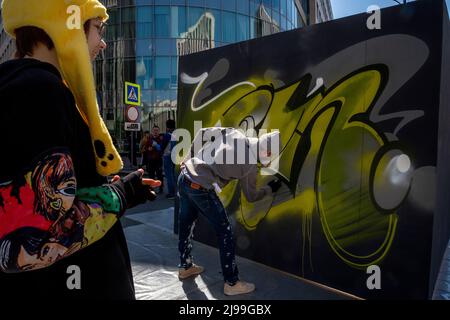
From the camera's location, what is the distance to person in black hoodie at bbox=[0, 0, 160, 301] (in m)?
0.90

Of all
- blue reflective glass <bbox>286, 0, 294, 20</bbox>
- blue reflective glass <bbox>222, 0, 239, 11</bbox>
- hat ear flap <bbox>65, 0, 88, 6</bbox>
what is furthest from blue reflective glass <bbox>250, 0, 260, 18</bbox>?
hat ear flap <bbox>65, 0, 88, 6</bbox>

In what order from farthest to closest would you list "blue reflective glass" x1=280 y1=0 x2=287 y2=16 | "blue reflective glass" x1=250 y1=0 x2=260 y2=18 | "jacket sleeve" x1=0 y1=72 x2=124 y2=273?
"blue reflective glass" x1=280 y1=0 x2=287 y2=16, "blue reflective glass" x1=250 y1=0 x2=260 y2=18, "jacket sleeve" x1=0 y1=72 x2=124 y2=273

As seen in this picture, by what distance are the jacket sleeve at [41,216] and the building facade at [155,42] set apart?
69.3 ft

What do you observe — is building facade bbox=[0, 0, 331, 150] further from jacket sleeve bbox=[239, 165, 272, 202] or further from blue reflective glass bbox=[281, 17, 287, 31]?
jacket sleeve bbox=[239, 165, 272, 202]

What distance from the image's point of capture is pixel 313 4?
38688mm

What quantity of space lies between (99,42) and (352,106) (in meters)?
2.49

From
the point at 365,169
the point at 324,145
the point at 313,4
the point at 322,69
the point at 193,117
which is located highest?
the point at 313,4

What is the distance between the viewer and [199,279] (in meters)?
3.66

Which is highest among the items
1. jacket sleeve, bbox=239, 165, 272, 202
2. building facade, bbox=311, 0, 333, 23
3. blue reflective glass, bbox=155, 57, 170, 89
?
building facade, bbox=311, 0, 333, 23

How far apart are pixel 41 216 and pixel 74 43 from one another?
576mm

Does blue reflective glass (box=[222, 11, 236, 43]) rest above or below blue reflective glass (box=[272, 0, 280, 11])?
below

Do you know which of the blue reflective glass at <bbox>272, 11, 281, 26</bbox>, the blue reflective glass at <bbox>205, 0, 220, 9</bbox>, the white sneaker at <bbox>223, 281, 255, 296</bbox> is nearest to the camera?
the white sneaker at <bbox>223, 281, 255, 296</bbox>

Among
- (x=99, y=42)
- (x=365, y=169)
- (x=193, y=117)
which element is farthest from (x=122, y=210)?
(x=193, y=117)
